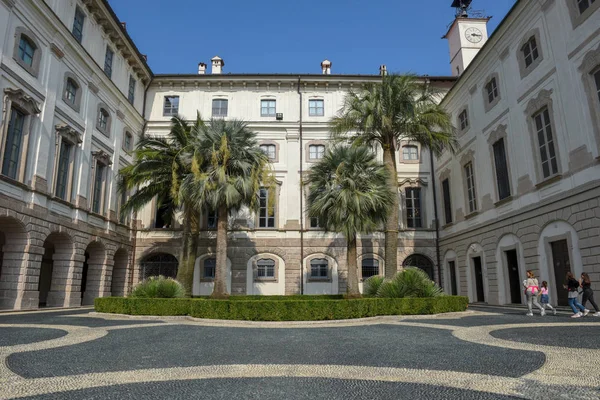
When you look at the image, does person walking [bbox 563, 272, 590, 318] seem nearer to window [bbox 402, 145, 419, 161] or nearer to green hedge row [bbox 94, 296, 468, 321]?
green hedge row [bbox 94, 296, 468, 321]

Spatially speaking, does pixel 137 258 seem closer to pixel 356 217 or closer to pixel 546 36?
pixel 356 217

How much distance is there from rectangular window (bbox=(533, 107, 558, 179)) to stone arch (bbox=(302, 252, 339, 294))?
46.3 ft

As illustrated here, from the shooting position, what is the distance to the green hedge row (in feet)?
41.5

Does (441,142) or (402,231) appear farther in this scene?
(402,231)

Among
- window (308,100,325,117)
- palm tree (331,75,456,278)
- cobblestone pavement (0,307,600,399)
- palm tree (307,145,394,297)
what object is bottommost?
cobblestone pavement (0,307,600,399)

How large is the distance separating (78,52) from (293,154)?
1454cm

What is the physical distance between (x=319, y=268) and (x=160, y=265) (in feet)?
36.1

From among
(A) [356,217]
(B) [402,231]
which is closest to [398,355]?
(A) [356,217]

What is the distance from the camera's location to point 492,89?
69.0ft

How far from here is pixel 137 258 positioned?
27.0 metres

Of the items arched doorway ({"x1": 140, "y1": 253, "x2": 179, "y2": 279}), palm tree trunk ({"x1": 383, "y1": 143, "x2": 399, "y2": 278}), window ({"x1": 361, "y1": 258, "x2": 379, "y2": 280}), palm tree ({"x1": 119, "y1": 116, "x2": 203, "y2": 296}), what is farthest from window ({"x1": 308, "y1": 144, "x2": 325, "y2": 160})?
arched doorway ({"x1": 140, "y1": 253, "x2": 179, "y2": 279})

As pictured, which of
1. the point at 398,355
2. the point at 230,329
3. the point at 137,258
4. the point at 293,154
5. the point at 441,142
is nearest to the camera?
the point at 398,355

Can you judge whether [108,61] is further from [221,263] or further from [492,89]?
[492,89]

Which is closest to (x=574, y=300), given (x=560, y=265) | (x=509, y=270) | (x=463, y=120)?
(x=560, y=265)
